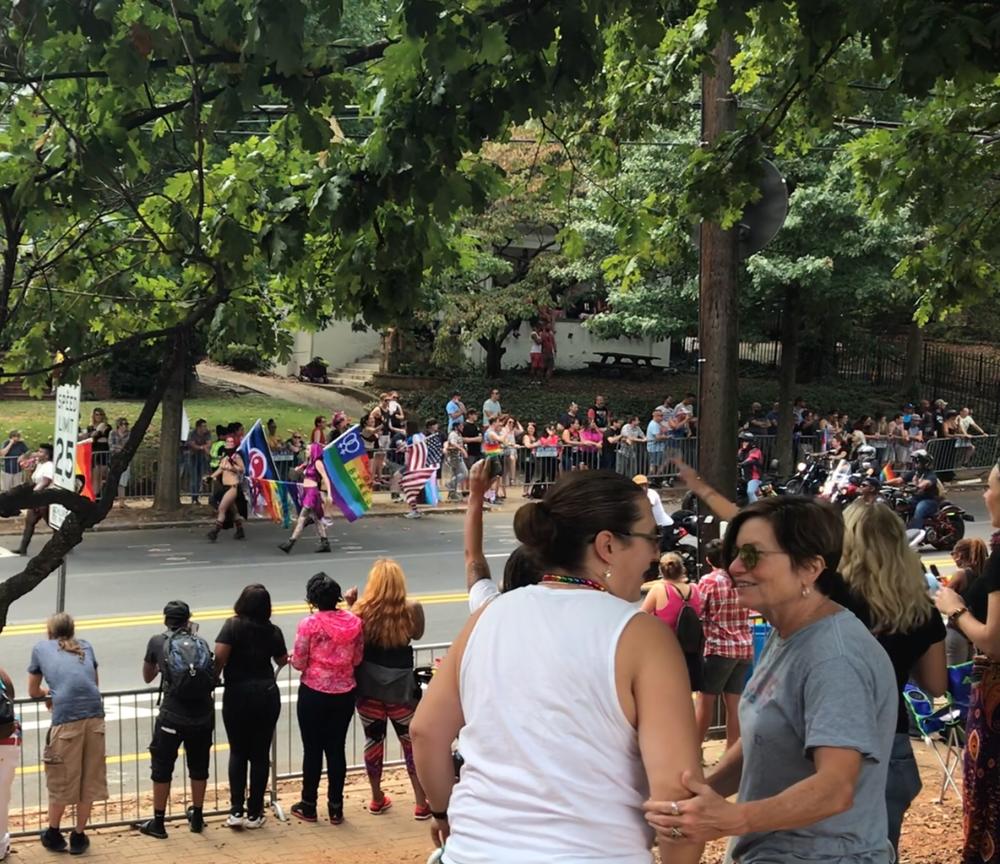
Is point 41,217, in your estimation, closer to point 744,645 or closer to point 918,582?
point 918,582

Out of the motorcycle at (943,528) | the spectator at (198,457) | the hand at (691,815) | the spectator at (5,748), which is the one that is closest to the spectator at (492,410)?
the spectator at (198,457)

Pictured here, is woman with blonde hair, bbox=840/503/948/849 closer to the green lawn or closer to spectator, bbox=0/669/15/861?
spectator, bbox=0/669/15/861

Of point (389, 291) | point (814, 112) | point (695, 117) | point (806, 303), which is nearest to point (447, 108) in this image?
point (389, 291)

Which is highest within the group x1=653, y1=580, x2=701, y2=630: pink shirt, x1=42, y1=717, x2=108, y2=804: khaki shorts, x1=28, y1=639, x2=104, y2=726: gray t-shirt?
x1=653, y1=580, x2=701, y2=630: pink shirt

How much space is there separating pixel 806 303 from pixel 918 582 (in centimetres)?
2545

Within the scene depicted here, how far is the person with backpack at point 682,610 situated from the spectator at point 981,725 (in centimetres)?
310

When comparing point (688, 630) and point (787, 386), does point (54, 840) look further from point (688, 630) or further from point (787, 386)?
point (787, 386)

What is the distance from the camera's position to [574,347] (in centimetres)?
4156

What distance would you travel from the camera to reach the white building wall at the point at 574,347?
40.3m

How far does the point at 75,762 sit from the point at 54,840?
1.68ft

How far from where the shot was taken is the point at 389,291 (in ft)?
23.0

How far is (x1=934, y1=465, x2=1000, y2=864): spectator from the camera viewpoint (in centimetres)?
484

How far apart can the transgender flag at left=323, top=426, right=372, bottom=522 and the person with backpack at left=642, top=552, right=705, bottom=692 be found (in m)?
11.0

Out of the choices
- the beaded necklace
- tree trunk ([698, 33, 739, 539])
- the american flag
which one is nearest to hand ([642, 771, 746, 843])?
the beaded necklace
